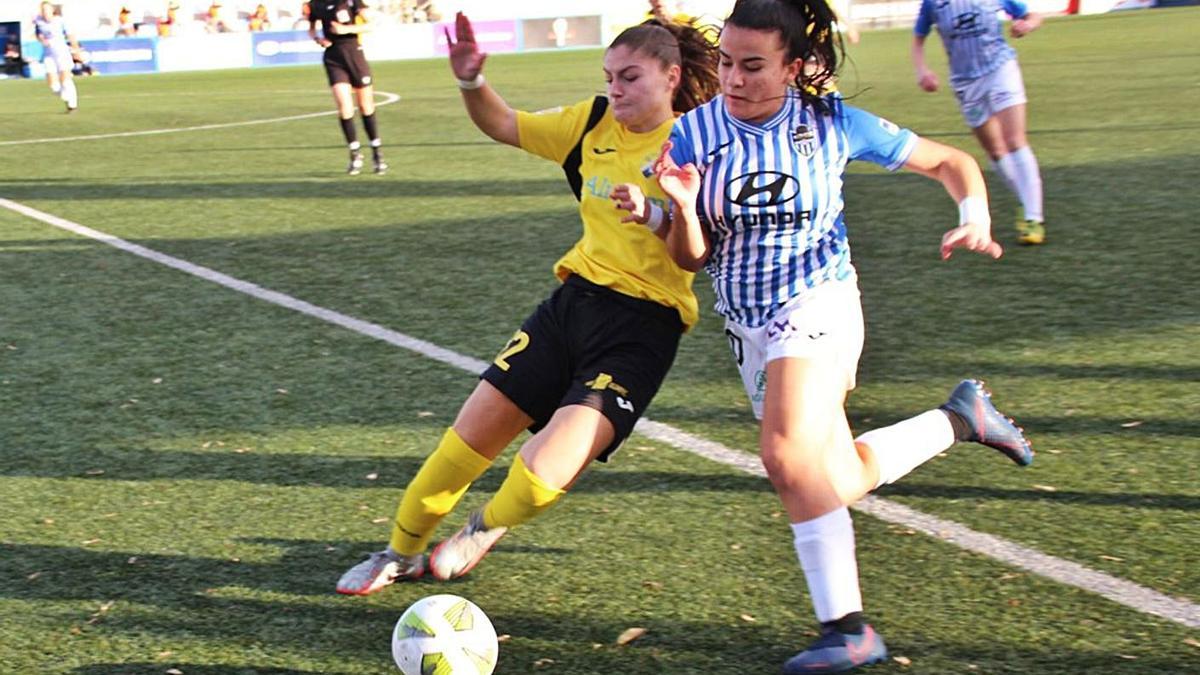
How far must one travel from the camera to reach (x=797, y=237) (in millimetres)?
3777

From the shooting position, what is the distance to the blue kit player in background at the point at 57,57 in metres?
23.7

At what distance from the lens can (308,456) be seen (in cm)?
541

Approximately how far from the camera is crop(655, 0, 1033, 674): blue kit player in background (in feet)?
11.6

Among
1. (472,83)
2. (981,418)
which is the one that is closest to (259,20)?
(472,83)

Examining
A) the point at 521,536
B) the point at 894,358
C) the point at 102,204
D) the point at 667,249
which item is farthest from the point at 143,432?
the point at 102,204

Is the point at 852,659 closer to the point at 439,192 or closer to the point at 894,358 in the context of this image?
the point at 894,358

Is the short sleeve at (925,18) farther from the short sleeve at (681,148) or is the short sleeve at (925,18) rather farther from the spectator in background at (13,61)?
the spectator in background at (13,61)

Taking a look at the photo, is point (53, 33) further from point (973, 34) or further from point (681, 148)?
point (681, 148)

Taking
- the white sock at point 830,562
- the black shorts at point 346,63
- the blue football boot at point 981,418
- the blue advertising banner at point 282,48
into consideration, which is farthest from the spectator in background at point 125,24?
the white sock at point 830,562

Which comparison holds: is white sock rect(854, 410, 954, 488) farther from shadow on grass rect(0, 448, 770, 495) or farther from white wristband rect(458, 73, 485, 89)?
white wristband rect(458, 73, 485, 89)

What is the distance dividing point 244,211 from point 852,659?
9.37m

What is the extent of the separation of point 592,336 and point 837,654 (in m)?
1.14

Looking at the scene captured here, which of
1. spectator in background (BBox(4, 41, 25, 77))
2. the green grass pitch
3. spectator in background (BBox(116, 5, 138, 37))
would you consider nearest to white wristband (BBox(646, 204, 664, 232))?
the green grass pitch

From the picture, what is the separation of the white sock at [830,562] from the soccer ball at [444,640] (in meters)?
0.83
